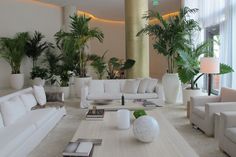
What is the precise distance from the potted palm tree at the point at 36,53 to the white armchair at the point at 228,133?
8.32 metres

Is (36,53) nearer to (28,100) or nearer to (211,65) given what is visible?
(28,100)

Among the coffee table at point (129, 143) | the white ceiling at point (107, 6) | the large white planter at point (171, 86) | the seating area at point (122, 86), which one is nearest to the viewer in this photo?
the coffee table at point (129, 143)

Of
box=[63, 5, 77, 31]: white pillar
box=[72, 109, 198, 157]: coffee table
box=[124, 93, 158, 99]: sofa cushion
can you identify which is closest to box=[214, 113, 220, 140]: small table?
box=[72, 109, 198, 157]: coffee table

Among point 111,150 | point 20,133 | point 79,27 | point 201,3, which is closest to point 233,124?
point 111,150

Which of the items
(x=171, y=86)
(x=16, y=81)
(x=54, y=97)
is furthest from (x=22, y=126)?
(x=16, y=81)

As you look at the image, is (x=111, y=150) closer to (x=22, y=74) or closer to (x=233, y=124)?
(x=233, y=124)

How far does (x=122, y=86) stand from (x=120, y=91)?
179mm

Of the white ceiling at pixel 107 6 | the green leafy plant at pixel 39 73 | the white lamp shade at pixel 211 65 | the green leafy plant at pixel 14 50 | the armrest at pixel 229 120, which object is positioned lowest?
the armrest at pixel 229 120

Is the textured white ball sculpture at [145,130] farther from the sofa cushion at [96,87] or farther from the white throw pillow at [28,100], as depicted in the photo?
the sofa cushion at [96,87]

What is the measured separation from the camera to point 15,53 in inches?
400

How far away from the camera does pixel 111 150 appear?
265 cm

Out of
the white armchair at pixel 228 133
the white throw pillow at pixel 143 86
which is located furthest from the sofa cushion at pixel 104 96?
the white armchair at pixel 228 133

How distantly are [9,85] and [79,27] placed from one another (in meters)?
4.91

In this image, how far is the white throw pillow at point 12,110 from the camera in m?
3.93
